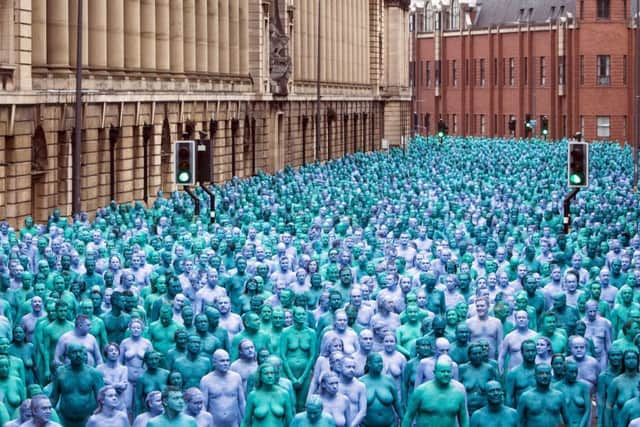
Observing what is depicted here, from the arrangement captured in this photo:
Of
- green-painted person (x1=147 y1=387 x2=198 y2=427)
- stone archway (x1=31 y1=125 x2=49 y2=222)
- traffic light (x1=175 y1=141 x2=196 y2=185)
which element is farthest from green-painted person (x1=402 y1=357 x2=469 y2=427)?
stone archway (x1=31 y1=125 x2=49 y2=222)

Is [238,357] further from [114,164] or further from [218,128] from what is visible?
[218,128]

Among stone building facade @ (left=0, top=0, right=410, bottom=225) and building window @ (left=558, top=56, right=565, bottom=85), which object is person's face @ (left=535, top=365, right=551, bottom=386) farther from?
building window @ (left=558, top=56, right=565, bottom=85)

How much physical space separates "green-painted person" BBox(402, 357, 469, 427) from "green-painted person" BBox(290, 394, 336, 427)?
4.25 feet

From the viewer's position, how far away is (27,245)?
28.3m

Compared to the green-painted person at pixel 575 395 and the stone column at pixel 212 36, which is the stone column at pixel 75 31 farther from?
the green-painted person at pixel 575 395

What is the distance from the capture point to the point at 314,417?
14.5m

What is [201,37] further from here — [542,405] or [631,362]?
[542,405]

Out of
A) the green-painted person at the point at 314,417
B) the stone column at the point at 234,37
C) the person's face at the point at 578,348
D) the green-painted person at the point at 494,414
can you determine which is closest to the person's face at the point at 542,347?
the person's face at the point at 578,348

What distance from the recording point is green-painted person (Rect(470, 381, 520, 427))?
1524 centimetres

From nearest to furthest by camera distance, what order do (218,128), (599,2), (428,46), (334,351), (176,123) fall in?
(334,351), (176,123), (218,128), (599,2), (428,46)

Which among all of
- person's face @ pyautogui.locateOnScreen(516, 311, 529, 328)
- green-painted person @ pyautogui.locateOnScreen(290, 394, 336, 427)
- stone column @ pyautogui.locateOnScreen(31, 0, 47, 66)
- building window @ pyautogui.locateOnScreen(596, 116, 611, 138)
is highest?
stone column @ pyautogui.locateOnScreen(31, 0, 47, 66)

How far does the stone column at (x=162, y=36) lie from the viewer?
59219 millimetres

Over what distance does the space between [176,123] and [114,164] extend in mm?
7280

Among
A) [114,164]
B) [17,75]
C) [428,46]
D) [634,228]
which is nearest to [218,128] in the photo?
[114,164]
